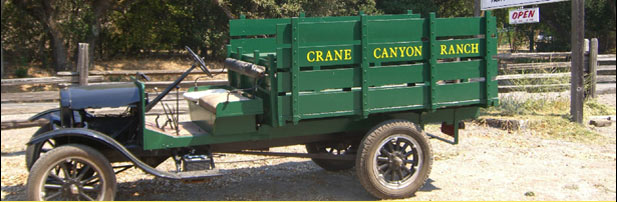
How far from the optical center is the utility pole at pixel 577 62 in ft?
31.1

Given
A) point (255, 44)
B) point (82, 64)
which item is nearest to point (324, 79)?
point (255, 44)

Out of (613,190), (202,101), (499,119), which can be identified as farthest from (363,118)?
(499,119)

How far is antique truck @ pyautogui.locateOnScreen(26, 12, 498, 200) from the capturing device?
482 centimetres

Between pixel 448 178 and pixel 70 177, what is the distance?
367cm

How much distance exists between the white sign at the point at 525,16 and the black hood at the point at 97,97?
723cm

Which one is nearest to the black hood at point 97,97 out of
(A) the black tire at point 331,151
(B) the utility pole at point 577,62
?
(A) the black tire at point 331,151

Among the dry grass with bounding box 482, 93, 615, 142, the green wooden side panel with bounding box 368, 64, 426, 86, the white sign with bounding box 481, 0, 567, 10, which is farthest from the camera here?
the white sign with bounding box 481, 0, 567, 10

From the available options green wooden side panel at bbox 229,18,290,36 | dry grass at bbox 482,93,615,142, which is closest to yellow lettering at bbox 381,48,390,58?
green wooden side panel at bbox 229,18,290,36

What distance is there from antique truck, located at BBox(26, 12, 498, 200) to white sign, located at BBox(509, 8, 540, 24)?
15.4ft

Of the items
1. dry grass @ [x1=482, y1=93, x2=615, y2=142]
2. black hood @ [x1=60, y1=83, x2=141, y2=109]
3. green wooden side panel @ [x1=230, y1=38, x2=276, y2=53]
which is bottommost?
dry grass @ [x1=482, y1=93, x2=615, y2=142]

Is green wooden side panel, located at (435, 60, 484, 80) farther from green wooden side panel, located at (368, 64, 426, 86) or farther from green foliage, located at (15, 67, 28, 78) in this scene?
green foliage, located at (15, 67, 28, 78)

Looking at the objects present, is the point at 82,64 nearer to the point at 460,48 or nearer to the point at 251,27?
the point at 251,27

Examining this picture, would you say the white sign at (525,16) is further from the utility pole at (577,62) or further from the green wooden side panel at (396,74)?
the green wooden side panel at (396,74)

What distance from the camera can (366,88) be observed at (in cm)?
521
